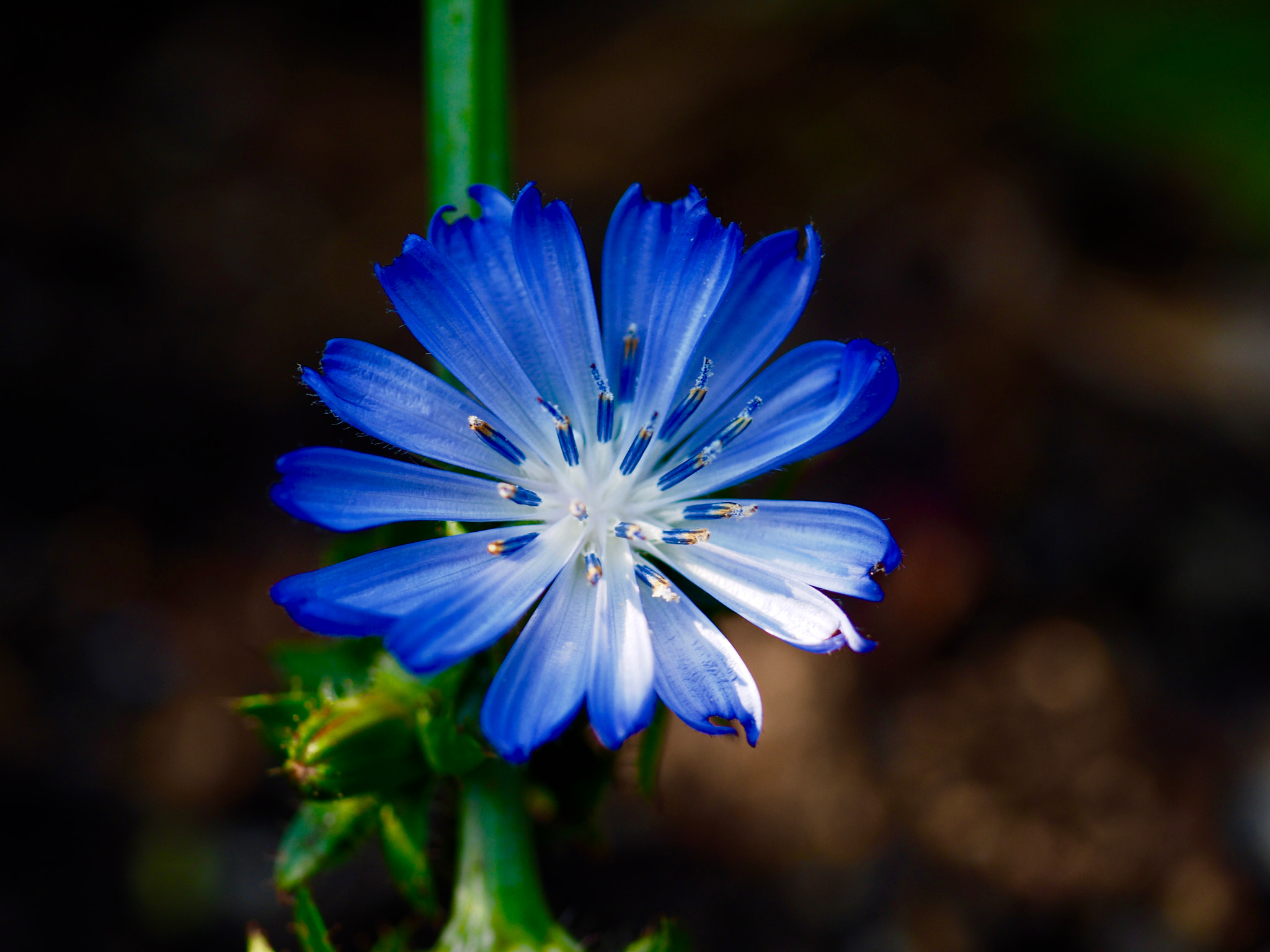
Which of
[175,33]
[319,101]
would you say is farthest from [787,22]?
[175,33]

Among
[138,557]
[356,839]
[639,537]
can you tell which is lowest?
[356,839]

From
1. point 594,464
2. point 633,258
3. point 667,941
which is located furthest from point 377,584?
point 667,941

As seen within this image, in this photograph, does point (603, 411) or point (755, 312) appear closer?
point (755, 312)

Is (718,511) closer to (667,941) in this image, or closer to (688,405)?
(688,405)

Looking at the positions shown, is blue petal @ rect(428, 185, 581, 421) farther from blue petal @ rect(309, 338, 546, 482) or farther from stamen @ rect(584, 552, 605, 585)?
stamen @ rect(584, 552, 605, 585)

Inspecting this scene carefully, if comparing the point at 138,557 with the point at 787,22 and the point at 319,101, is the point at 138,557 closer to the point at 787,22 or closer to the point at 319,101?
the point at 319,101
